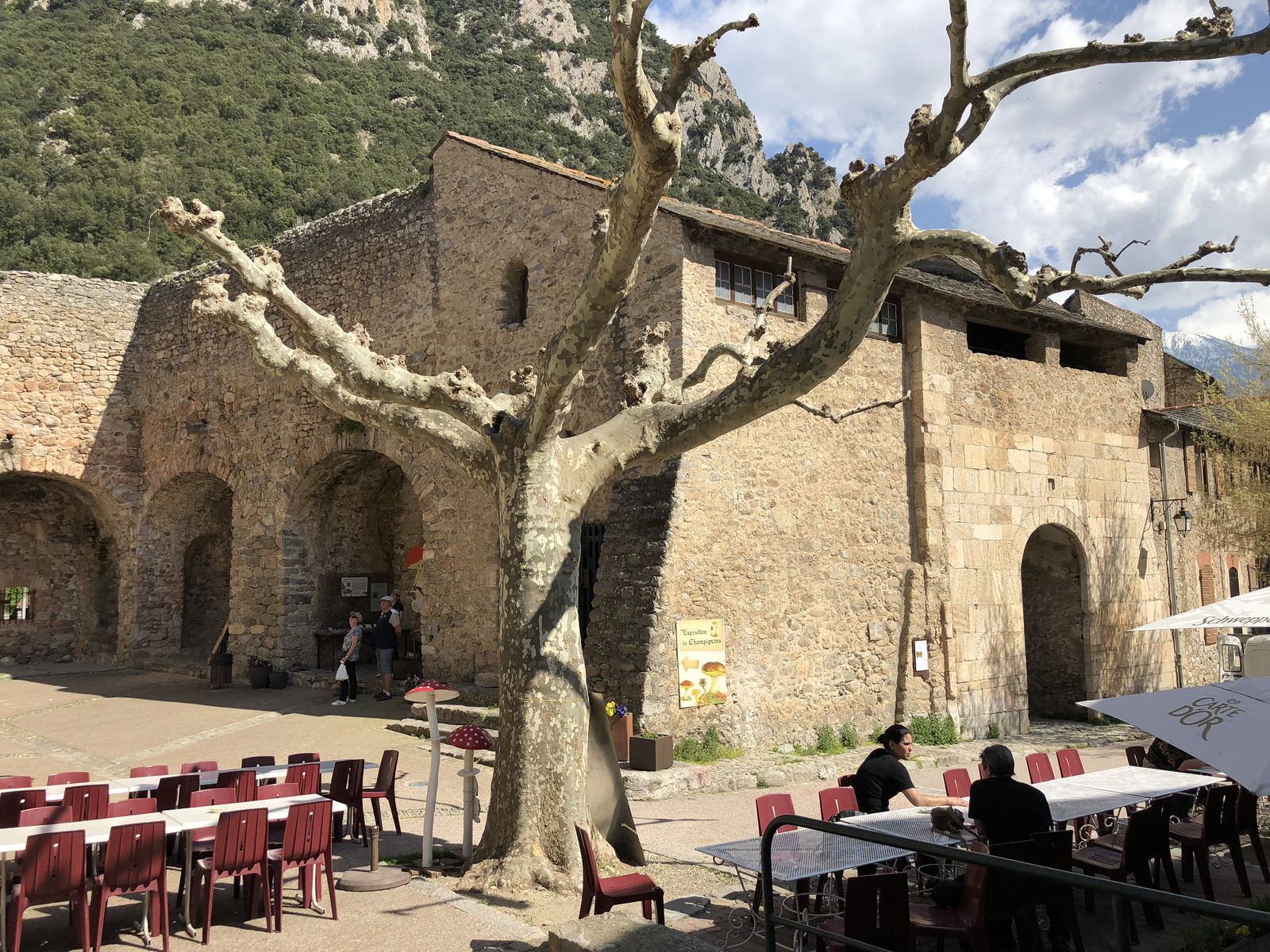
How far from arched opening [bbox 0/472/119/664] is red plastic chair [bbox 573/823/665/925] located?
17.6m

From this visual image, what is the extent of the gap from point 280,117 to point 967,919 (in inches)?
2013

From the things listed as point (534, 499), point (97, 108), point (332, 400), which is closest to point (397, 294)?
point (332, 400)

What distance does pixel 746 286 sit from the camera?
12164mm

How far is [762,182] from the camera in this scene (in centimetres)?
6600

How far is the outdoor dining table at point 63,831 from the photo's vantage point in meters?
4.69

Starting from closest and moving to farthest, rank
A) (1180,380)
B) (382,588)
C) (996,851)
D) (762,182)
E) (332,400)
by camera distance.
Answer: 1. (996,851)
2. (332,400)
3. (382,588)
4. (1180,380)
5. (762,182)

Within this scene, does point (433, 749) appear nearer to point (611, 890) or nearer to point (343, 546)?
point (611, 890)

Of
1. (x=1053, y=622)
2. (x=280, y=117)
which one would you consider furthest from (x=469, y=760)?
(x=280, y=117)

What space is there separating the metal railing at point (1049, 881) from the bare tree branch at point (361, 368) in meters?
4.01

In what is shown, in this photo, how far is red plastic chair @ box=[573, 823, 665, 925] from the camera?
4848 mm

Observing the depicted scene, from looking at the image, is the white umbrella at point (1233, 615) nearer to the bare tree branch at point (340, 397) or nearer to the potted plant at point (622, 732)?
the potted plant at point (622, 732)

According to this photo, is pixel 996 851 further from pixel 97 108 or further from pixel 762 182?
pixel 762 182

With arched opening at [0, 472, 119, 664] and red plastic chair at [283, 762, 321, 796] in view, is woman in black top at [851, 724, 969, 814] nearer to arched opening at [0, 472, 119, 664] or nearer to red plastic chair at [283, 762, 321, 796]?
red plastic chair at [283, 762, 321, 796]

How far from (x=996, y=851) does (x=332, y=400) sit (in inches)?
220
